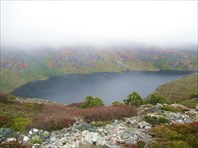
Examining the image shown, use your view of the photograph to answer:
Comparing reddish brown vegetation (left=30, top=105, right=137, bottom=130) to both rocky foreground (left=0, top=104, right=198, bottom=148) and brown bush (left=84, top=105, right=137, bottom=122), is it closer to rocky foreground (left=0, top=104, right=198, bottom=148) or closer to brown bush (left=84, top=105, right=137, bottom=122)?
brown bush (left=84, top=105, right=137, bottom=122)

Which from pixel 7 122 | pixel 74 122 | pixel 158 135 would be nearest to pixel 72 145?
pixel 158 135

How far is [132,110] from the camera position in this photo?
25781 millimetres

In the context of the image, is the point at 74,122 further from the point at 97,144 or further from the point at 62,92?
the point at 62,92

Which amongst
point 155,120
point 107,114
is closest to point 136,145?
point 155,120

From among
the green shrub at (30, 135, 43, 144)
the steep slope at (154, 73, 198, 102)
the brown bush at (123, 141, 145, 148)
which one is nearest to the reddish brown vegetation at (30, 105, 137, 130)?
the green shrub at (30, 135, 43, 144)

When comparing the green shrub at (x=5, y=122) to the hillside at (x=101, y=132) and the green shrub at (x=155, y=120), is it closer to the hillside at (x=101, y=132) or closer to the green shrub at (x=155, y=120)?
the hillside at (x=101, y=132)

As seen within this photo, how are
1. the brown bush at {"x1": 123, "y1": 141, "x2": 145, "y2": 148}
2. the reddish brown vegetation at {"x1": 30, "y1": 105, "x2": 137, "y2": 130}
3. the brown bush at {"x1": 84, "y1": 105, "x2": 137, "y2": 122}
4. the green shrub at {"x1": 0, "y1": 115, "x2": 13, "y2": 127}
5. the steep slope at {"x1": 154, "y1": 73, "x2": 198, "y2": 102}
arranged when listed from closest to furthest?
the brown bush at {"x1": 123, "y1": 141, "x2": 145, "y2": 148}
the reddish brown vegetation at {"x1": 30, "y1": 105, "x2": 137, "y2": 130}
the green shrub at {"x1": 0, "y1": 115, "x2": 13, "y2": 127}
the brown bush at {"x1": 84, "y1": 105, "x2": 137, "y2": 122}
the steep slope at {"x1": 154, "y1": 73, "x2": 198, "y2": 102}

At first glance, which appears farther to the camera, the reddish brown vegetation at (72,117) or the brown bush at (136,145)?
the reddish brown vegetation at (72,117)

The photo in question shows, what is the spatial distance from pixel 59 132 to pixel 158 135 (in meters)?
7.34

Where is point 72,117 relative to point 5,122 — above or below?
above

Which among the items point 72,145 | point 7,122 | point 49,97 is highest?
point 72,145

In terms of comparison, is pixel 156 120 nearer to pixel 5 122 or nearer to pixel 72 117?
pixel 72 117

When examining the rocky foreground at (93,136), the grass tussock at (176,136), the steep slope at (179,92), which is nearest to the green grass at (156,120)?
the rocky foreground at (93,136)

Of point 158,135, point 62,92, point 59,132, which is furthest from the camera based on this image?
point 62,92
